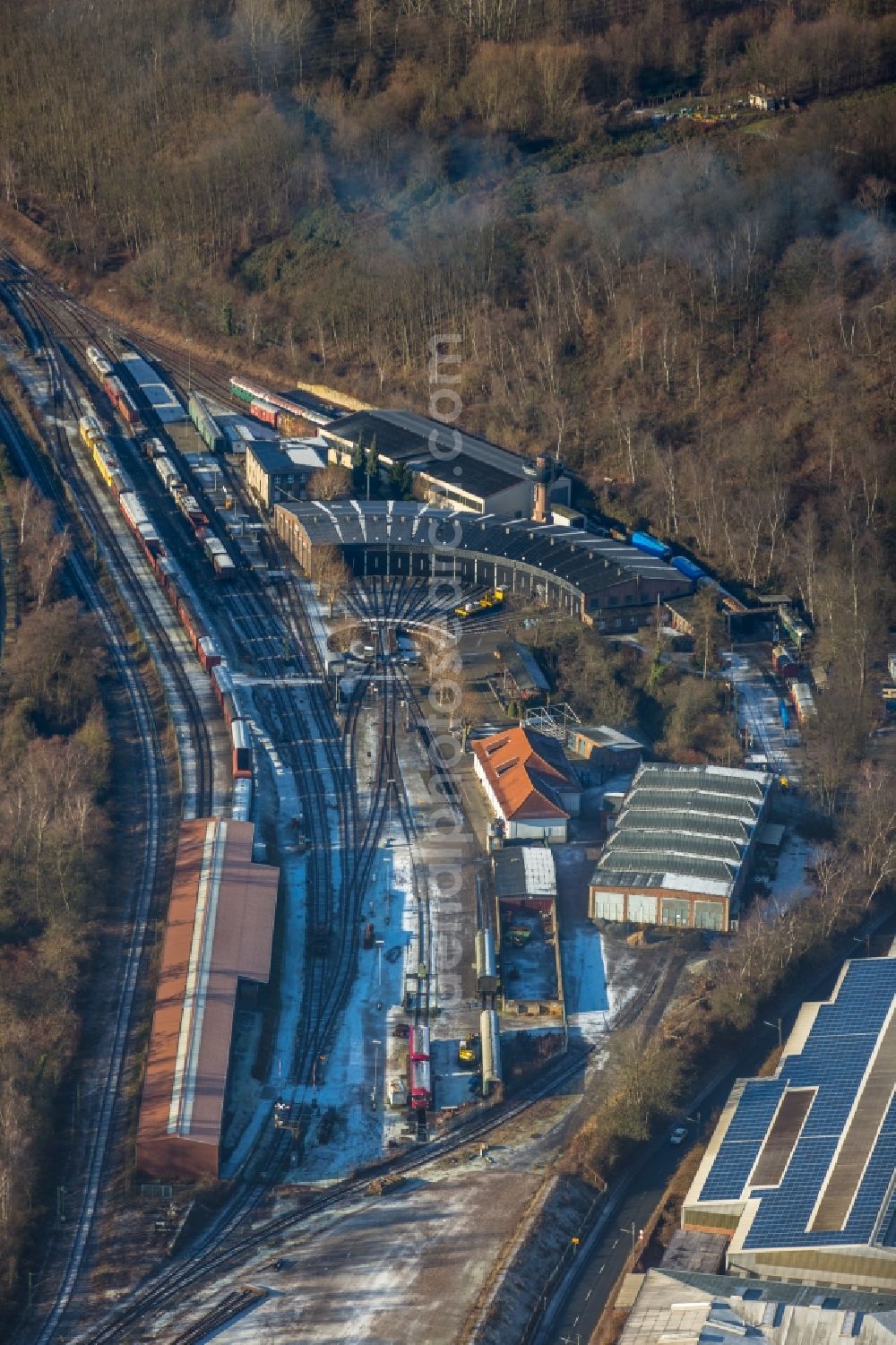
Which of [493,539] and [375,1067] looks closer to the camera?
[375,1067]

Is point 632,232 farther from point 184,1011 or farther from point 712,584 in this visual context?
point 184,1011

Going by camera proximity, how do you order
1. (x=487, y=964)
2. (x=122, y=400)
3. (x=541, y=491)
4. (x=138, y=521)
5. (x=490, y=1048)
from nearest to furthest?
(x=490, y=1048), (x=487, y=964), (x=541, y=491), (x=138, y=521), (x=122, y=400)

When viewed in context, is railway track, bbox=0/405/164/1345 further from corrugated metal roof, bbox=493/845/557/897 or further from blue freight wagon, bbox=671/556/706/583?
blue freight wagon, bbox=671/556/706/583

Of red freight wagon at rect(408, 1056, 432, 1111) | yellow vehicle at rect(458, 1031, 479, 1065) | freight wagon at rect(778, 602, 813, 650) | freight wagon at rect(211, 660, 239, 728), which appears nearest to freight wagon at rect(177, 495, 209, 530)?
freight wagon at rect(211, 660, 239, 728)

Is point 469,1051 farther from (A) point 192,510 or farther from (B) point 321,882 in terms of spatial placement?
(A) point 192,510

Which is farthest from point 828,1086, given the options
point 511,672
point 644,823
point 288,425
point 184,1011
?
point 288,425

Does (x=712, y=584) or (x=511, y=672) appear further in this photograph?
(x=712, y=584)

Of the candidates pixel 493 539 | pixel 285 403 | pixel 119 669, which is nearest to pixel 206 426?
pixel 285 403

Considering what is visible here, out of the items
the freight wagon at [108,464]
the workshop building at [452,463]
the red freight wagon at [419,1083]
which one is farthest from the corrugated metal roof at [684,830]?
the freight wagon at [108,464]
